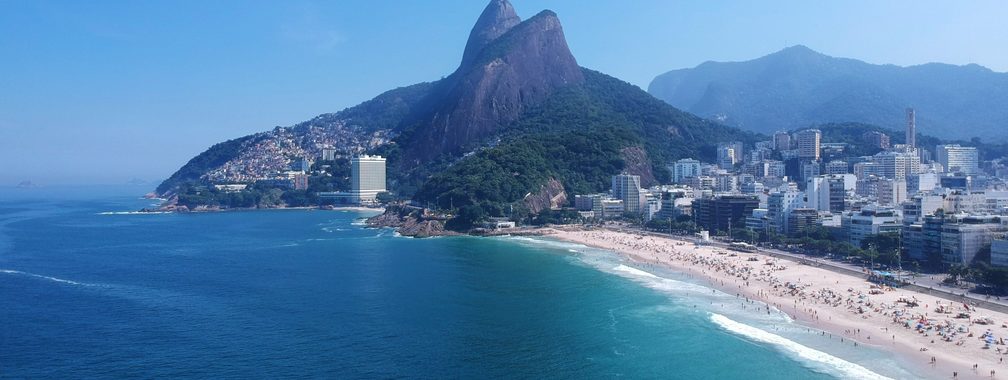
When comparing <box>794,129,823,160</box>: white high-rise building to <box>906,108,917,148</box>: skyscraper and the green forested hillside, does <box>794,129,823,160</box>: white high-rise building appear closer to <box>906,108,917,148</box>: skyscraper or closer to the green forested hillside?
<box>906,108,917,148</box>: skyscraper

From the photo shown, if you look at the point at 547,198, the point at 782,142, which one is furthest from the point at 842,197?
the point at 782,142

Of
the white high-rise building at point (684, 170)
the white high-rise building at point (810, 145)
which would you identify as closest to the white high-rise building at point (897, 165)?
the white high-rise building at point (810, 145)

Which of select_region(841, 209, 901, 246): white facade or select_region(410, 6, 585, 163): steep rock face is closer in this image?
select_region(841, 209, 901, 246): white facade

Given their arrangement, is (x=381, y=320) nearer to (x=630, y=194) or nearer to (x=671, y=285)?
(x=671, y=285)

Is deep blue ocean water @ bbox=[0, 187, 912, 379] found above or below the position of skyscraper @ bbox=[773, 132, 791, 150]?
below

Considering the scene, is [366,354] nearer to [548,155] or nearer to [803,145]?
[548,155]

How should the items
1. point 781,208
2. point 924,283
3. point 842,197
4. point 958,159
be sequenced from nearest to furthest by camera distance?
point 924,283 < point 781,208 < point 842,197 < point 958,159

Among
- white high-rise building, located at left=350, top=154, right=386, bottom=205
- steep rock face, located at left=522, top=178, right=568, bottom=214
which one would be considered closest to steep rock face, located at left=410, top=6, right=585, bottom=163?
white high-rise building, located at left=350, top=154, right=386, bottom=205

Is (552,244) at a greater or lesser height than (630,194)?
lesser
